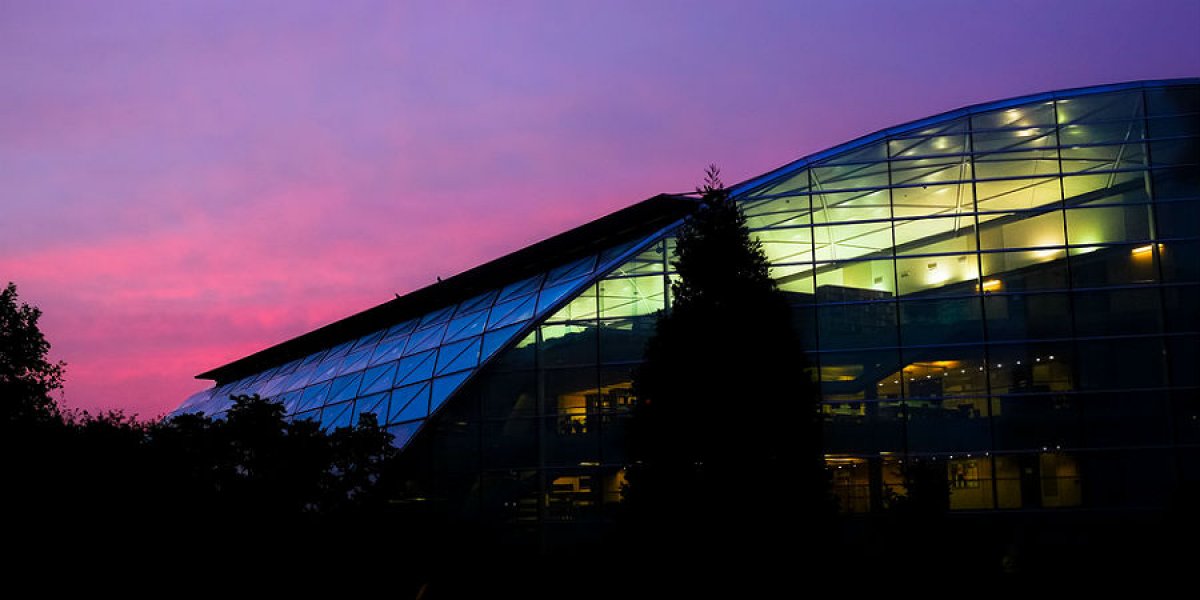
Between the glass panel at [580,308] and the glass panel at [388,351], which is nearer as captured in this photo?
the glass panel at [580,308]

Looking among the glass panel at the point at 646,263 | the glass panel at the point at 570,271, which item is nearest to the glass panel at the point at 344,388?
the glass panel at the point at 570,271

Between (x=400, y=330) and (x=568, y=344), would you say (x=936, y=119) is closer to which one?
(x=568, y=344)

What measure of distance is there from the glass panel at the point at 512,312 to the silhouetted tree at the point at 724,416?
6703mm

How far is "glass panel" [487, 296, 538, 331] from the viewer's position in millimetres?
35509

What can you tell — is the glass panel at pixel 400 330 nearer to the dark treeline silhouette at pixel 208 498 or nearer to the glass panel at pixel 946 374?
the dark treeline silhouette at pixel 208 498

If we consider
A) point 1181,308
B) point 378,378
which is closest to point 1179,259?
point 1181,308

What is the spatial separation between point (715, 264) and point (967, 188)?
27.5 ft

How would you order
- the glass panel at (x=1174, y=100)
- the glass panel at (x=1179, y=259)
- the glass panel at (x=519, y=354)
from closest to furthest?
the glass panel at (x=1179, y=259), the glass panel at (x=1174, y=100), the glass panel at (x=519, y=354)

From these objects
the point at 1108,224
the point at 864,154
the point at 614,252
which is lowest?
the point at 1108,224

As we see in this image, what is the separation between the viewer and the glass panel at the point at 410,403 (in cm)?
3559

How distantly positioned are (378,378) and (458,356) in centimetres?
657

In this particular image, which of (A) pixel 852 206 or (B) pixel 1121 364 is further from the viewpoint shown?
(A) pixel 852 206

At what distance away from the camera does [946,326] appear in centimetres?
3147

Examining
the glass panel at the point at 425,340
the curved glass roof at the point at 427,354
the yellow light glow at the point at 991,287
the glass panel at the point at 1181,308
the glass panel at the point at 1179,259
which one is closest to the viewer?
the glass panel at the point at 1181,308
